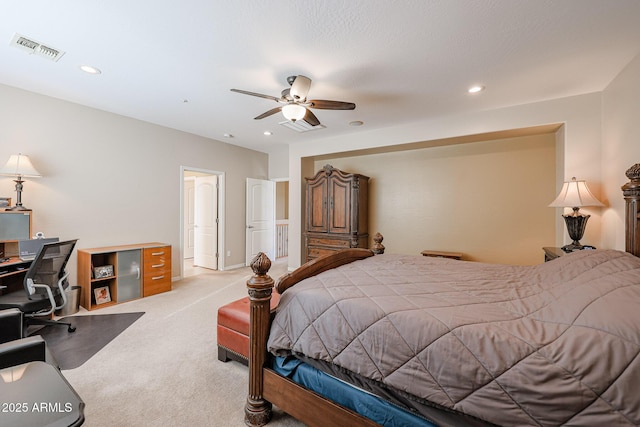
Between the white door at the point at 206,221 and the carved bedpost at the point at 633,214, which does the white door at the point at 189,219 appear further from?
the carved bedpost at the point at 633,214

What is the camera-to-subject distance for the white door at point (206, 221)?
5.77 m

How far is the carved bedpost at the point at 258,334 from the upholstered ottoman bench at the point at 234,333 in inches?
19.4

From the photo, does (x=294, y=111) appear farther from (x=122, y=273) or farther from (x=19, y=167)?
(x=122, y=273)

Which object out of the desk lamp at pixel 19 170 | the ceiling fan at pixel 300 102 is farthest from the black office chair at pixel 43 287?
the ceiling fan at pixel 300 102

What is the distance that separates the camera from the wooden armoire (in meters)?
4.73

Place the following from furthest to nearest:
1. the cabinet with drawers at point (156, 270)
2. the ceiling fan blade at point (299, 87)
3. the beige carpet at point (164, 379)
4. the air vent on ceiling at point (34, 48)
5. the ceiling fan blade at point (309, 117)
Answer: the cabinet with drawers at point (156, 270), the ceiling fan blade at point (309, 117), the ceiling fan blade at point (299, 87), the air vent on ceiling at point (34, 48), the beige carpet at point (164, 379)

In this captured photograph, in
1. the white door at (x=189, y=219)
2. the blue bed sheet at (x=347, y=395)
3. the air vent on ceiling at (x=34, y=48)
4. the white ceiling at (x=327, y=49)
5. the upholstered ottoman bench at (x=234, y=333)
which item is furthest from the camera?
the white door at (x=189, y=219)

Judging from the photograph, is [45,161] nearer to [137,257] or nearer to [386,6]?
[137,257]

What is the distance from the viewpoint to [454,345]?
3.46 feet

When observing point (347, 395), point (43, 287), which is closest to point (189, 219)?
point (43, 287)

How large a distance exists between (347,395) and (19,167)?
4.16 m

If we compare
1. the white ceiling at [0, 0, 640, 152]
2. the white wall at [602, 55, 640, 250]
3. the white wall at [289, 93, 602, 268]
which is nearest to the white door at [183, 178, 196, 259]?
the white ceiling at [0, 0, 640, 152]

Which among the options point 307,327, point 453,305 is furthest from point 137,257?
point 453,305

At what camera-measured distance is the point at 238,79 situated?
113 inches
